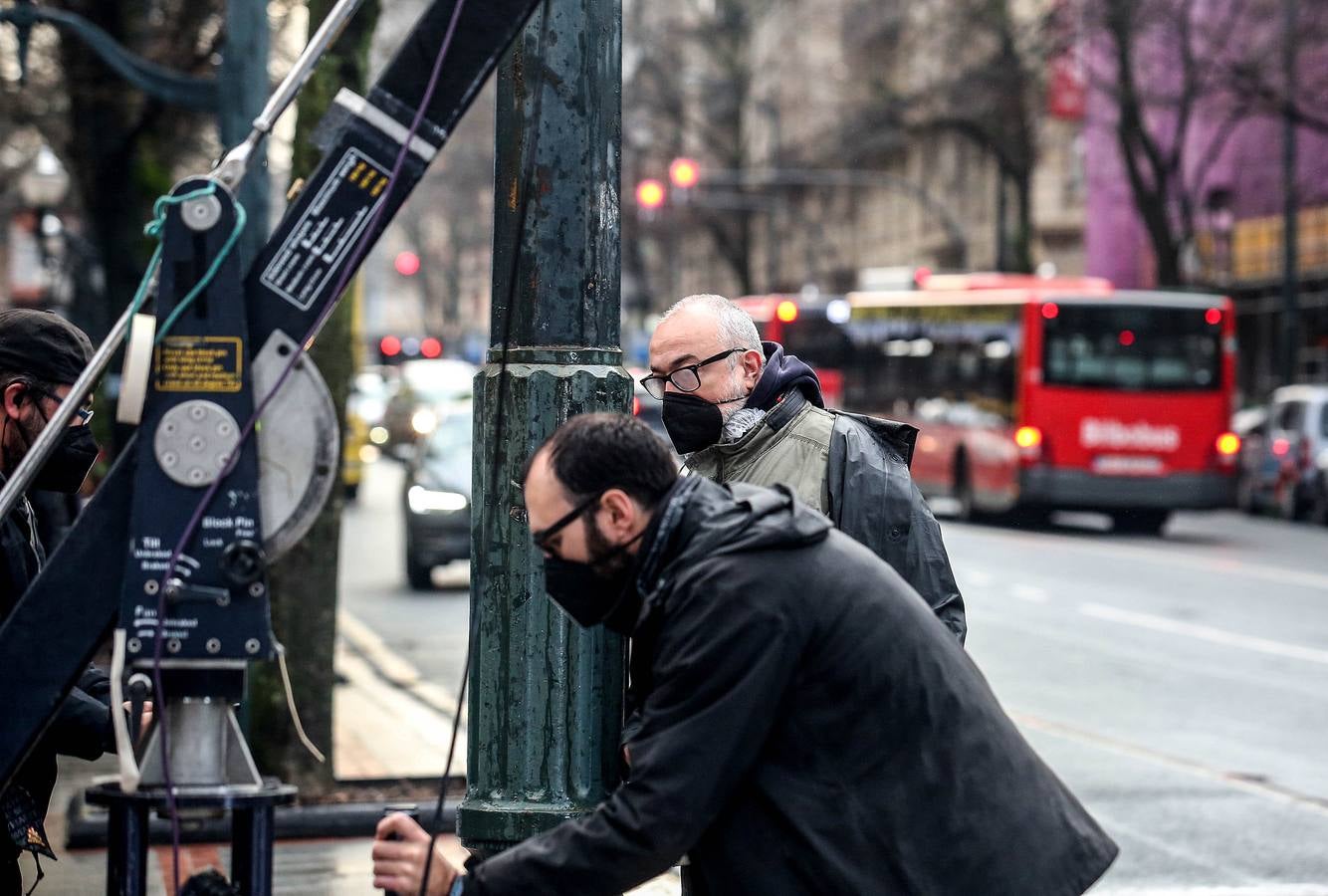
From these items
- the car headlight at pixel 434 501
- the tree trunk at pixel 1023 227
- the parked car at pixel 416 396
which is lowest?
the car headlight at pixel 434 501

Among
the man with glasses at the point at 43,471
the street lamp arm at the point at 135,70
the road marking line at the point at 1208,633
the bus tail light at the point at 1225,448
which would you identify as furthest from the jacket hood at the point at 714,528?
the bus tail light at the point at 1225,448

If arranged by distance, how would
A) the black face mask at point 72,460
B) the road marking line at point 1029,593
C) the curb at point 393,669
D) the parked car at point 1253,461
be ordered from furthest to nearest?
the parked car at point 1253,461
the road marking line at point 1029,593
the curb at point 393,669
the black face mask at point 72,460

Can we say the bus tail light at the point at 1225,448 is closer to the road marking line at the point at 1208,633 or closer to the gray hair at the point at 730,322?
the road marking line at the point at 1208,633

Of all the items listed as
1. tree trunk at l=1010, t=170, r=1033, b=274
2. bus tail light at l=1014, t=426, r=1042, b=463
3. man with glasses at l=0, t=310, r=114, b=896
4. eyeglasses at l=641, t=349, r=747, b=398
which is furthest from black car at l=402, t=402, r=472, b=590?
tree trunk at l=1010, t=170, r=1033, b=274

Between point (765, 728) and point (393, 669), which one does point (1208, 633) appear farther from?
point (765, 728)

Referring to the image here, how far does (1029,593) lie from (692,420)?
13811 mm

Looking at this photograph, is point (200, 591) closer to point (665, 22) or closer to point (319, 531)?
point (319, 531)

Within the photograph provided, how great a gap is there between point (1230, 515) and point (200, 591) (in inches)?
1168

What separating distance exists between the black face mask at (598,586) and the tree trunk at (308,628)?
504 centimetres

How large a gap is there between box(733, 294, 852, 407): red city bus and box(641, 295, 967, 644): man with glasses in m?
27.4

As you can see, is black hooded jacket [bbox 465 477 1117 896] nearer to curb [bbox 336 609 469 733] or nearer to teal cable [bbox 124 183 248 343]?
teal cable [bbox 124 183 248 343]

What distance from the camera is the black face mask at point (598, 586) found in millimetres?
2898

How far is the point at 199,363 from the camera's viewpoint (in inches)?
106

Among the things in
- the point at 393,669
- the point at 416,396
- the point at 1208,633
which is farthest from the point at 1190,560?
the point at 416,396
